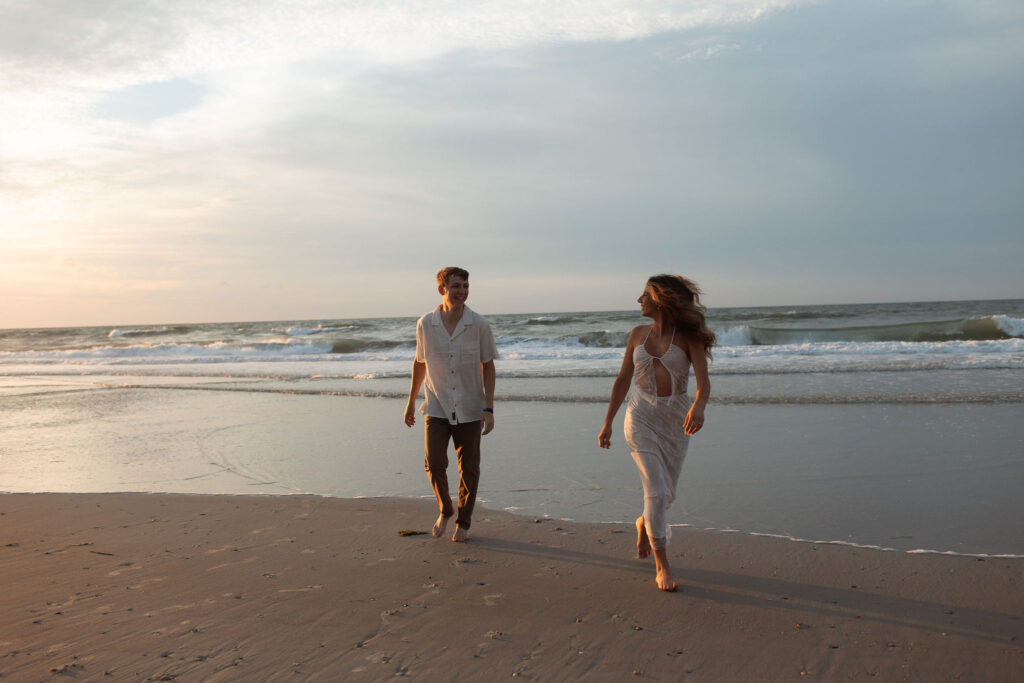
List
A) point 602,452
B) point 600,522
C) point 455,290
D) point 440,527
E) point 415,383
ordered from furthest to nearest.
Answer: point 602,452 → point 600,522 → point 415,383 → point 440,527 → point 455,290

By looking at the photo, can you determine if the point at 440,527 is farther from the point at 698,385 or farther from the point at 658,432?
the point at 698,385

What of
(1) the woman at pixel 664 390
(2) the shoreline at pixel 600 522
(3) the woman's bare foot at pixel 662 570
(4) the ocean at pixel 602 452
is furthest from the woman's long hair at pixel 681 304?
(4) the ocean at pixel 602 452

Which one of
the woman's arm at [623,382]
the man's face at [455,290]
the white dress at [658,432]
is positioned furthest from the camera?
the man's face at [455,290]

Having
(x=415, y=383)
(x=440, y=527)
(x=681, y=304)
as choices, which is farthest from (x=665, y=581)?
(x=415, y=383)

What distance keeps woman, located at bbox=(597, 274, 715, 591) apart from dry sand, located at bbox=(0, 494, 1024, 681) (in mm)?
465

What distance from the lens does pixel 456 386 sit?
463cm

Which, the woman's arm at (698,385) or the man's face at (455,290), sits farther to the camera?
the man's face at (455,290)

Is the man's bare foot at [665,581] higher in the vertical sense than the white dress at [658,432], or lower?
lower

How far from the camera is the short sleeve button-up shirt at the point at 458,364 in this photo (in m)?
4.62

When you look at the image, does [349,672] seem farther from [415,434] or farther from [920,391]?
[920,391]

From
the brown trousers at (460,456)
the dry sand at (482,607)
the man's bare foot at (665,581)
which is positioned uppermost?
the brown trousers at (460,456)

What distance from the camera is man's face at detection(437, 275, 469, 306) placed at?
15.0 ft

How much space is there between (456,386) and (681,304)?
164 centimetres

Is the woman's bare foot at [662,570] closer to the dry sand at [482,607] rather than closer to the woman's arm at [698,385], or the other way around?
the dry sand at [482,607]
